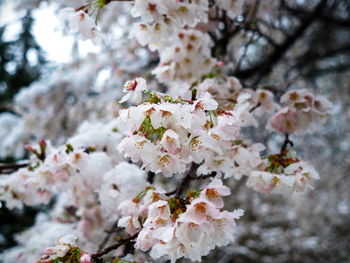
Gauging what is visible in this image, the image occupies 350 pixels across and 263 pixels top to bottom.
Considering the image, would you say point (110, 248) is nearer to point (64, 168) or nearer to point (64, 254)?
point (64, 254)

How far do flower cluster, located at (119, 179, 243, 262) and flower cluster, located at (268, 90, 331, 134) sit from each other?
36.0 inches

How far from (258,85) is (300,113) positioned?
2.08 feet

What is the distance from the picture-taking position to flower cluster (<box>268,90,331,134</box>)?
1.93m

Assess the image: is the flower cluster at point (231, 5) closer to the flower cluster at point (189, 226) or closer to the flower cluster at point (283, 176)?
the flower cluster at point (283, 176)

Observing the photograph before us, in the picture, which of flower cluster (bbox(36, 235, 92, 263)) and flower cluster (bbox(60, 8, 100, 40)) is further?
flower cluster (bbox(60, 8, 100, 40))

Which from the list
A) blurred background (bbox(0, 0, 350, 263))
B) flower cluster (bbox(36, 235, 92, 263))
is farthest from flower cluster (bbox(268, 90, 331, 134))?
flower cluster (bbox(36, 235, 92, 263))

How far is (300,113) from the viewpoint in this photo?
6.42 feet

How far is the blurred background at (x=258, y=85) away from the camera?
3.41 metres

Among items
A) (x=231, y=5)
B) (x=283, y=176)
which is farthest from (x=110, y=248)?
(x=231, y=5)

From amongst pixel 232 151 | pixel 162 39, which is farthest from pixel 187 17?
pixel 232 151

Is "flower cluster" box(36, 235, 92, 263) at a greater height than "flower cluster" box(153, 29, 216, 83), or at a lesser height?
lesser

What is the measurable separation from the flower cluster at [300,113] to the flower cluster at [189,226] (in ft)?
3.00

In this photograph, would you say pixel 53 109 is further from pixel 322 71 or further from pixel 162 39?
pixel 322 71

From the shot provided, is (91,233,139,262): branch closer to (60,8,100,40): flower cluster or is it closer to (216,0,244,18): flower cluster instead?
(60,8,100,40): flower cluster
